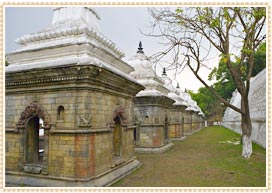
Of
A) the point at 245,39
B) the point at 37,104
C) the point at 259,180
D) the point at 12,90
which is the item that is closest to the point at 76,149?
the point at 37,104

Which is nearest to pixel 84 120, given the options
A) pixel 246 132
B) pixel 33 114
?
pixel 33 114

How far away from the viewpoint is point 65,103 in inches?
267

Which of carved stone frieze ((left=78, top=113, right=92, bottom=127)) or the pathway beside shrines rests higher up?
carved stone frieze ((left=78, top=113, right=92, bottom=127))

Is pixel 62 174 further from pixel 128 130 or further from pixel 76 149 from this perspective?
pixel 128 130

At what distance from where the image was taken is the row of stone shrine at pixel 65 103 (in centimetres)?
658

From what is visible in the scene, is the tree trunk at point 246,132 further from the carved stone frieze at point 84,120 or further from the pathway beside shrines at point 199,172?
the carved stone frieze at point 84,120

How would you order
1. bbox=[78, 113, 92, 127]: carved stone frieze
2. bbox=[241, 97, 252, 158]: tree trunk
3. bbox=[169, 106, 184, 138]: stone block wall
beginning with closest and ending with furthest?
bbox=[78, 113, 92, 127]: carved stone frieze, bbox=[241, 97, 252, 158]: tree trunk, bbox=[169, 106, 184, 138]: stone block wall

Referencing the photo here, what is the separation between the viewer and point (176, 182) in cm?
777

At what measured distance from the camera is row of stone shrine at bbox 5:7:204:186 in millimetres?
6582

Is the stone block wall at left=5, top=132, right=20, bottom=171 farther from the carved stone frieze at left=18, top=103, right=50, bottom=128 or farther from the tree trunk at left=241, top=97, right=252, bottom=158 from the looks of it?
the tree trunk at left=241, top=97, right=252, bottom=158

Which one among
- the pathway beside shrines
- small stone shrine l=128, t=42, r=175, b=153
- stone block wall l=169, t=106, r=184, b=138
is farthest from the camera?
stone block wall l=169, t=106, r=184, b=138

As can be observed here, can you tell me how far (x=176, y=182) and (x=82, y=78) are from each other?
3934 millimetres

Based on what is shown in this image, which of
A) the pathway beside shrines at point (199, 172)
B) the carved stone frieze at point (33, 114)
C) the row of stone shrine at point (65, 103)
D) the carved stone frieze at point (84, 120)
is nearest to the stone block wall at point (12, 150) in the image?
the row of stone shrine at point (65, 103)

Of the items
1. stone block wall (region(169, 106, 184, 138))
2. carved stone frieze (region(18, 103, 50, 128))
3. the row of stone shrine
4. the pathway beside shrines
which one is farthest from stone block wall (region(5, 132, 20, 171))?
stone block wall (region(169, 106, 184, 138))
